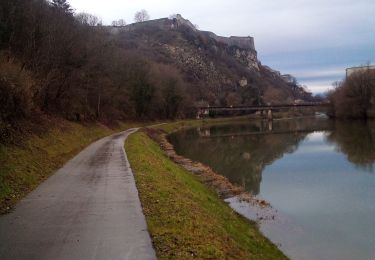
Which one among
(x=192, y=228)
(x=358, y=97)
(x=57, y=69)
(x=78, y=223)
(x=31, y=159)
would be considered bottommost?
(x=192, y=228)

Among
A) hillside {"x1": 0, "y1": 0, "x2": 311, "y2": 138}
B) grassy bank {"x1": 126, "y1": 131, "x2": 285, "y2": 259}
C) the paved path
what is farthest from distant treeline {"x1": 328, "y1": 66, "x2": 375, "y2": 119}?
the paved path

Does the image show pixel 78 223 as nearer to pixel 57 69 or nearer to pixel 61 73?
pixel 57 69

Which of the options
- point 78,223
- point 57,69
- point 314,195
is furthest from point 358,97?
point 78,223

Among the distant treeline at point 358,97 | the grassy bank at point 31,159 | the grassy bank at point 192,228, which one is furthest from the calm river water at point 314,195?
the distant treeline at point 358,97

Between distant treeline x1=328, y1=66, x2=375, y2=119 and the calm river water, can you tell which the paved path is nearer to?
the calm river water

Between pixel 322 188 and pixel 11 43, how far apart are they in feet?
77.1

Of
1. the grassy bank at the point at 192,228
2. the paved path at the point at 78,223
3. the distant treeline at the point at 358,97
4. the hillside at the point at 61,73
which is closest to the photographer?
the paved path at the point at 78,223

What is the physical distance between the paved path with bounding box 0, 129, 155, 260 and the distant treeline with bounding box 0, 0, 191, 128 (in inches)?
348

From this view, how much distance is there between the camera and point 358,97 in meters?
104

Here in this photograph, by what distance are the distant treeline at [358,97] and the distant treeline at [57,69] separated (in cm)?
5298

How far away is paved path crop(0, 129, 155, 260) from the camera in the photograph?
29.1 ft

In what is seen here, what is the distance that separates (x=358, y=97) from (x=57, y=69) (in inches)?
3247

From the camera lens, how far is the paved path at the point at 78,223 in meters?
8.88

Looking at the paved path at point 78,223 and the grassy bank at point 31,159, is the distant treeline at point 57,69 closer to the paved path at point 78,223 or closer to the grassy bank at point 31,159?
the grassy bank at point 31,159
